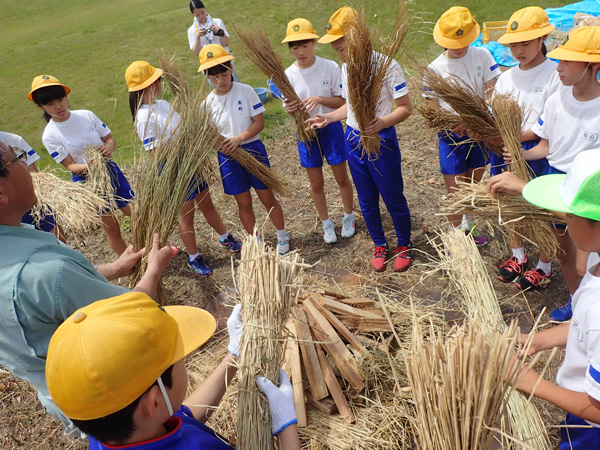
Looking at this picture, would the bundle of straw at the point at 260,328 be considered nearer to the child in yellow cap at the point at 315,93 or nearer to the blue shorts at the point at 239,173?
the blue shorts at the point at 239,173

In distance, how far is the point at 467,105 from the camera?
3.06 meters

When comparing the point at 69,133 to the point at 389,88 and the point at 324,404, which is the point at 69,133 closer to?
the point at 389,88

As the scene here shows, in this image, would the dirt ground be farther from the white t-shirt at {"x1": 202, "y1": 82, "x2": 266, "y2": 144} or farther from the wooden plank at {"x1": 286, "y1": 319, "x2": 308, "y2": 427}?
the white t-shirt at {"x1": 202, "y1": 82, "x2": 266, "y2": 144}

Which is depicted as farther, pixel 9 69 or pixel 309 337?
pixel 9 69

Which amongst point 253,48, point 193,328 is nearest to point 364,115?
point 253,48

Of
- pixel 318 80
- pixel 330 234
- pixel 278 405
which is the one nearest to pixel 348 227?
pixel 330 234

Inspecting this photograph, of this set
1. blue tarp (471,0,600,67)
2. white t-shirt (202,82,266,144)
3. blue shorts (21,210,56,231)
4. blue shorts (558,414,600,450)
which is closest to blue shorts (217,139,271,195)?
white t-shirt (202,82,266,144)

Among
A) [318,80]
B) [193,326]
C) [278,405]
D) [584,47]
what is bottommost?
[278,405]

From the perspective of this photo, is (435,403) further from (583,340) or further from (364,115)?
(364,115)

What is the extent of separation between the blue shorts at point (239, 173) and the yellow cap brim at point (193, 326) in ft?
6.94

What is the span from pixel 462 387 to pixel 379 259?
2498 mm

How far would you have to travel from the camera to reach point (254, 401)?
1581mm

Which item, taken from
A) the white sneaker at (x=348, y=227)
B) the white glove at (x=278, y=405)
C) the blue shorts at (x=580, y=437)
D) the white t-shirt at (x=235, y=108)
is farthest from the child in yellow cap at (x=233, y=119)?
the blue shorts at (x=580, y=437)

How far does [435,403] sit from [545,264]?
233cm
